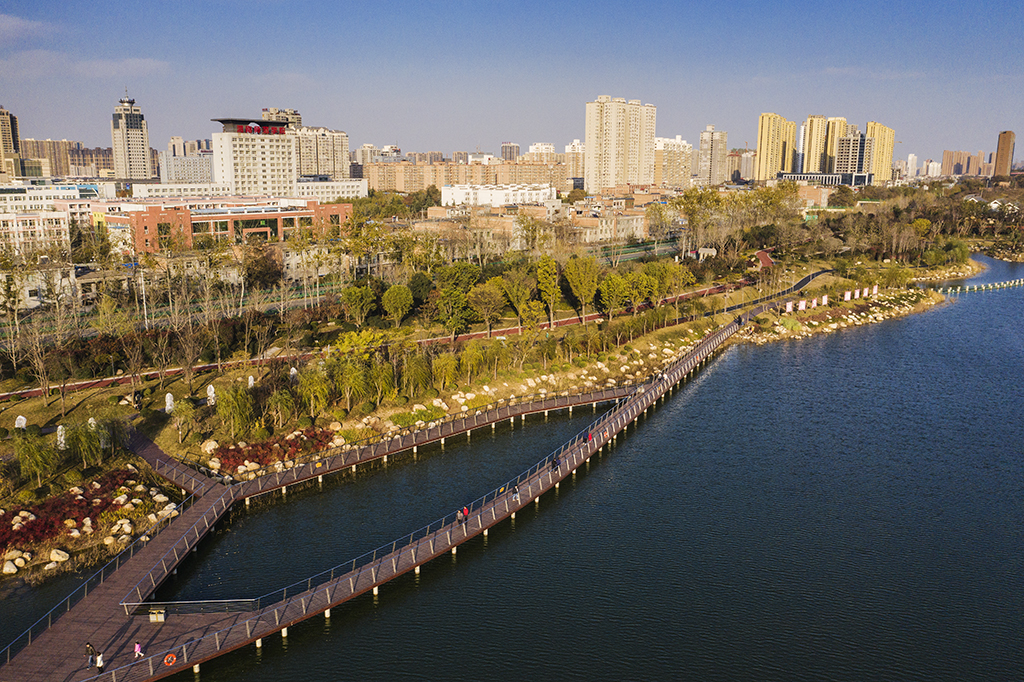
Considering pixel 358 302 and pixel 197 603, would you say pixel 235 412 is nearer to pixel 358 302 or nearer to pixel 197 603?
pixel 197 603

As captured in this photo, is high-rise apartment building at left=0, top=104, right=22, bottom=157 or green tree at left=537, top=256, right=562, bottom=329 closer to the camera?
green tree at left=537, top=256, right=562, bottom=329

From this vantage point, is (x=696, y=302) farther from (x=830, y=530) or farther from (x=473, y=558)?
(x=473, y=558)

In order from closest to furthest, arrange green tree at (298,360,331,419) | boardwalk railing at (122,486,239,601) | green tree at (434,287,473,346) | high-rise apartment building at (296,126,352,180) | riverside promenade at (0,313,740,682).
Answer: riverside promenade at (0,313,740,682) < boardwalk railing at (122,486,239,601) < green tree at (298,360,331,419) < green tree at (434,287,473,346) < high-rise apartment building at (296,126,352,180)

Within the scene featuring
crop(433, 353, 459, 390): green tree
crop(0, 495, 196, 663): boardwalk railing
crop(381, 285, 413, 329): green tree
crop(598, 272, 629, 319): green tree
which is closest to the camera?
crop(0, 495, 196, 663): boardwalk railing

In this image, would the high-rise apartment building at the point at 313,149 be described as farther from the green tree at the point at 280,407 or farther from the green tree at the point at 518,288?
the green tree at the point at 280,407

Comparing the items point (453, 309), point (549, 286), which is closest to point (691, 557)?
point (453, 309)

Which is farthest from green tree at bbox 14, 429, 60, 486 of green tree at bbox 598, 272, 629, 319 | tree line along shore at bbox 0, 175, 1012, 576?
green tree at bbox 598, 272, 629, 319

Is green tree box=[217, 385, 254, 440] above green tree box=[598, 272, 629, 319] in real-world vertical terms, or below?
below

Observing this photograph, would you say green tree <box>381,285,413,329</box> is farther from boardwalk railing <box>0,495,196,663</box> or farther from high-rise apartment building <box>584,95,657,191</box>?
high-rise apartment building <box>584,95,657,191</box>
